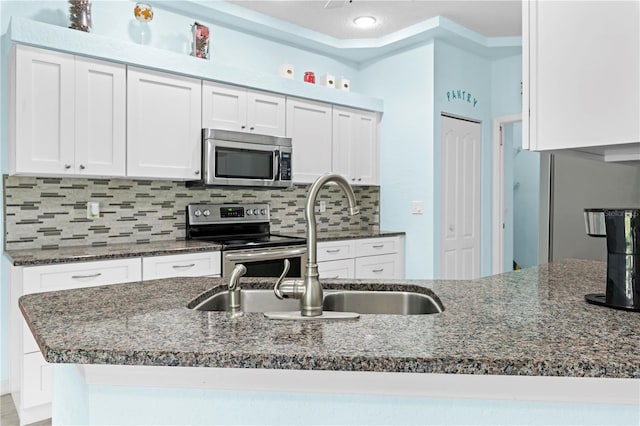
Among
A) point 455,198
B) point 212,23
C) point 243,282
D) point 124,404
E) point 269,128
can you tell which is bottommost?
point 124,404

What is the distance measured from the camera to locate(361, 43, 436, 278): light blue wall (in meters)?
4.29

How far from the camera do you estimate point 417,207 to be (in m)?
4.39

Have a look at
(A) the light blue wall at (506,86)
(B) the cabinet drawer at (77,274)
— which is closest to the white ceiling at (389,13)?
(A) the light blue wall at (506,86)

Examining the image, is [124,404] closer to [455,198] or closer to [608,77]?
[608,77]

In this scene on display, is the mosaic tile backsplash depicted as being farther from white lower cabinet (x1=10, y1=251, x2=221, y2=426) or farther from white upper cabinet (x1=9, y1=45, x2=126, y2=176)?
white lower cabinet (x1=10, y1=251, x2=221, y2=426)

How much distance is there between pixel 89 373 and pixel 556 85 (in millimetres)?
1203

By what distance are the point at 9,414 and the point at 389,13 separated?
12.6 ft

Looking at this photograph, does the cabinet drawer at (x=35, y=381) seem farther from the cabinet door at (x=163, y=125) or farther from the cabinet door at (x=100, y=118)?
the cabinet door at (x=163, y=125)

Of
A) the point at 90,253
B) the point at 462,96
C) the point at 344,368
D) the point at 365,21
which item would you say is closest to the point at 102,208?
the point at 90,253

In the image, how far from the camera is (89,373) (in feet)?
3.22

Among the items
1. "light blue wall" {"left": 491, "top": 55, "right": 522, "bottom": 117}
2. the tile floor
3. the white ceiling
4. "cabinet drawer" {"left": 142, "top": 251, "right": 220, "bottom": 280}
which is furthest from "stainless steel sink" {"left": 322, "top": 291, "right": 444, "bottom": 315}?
"light blue wall" {"left": 491, "top": 55, "right": 522, "bottom": 117}

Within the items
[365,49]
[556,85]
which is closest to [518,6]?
[365,49]

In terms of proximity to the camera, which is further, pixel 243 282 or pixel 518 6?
pixel 518 6

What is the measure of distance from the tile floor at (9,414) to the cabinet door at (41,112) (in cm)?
135
